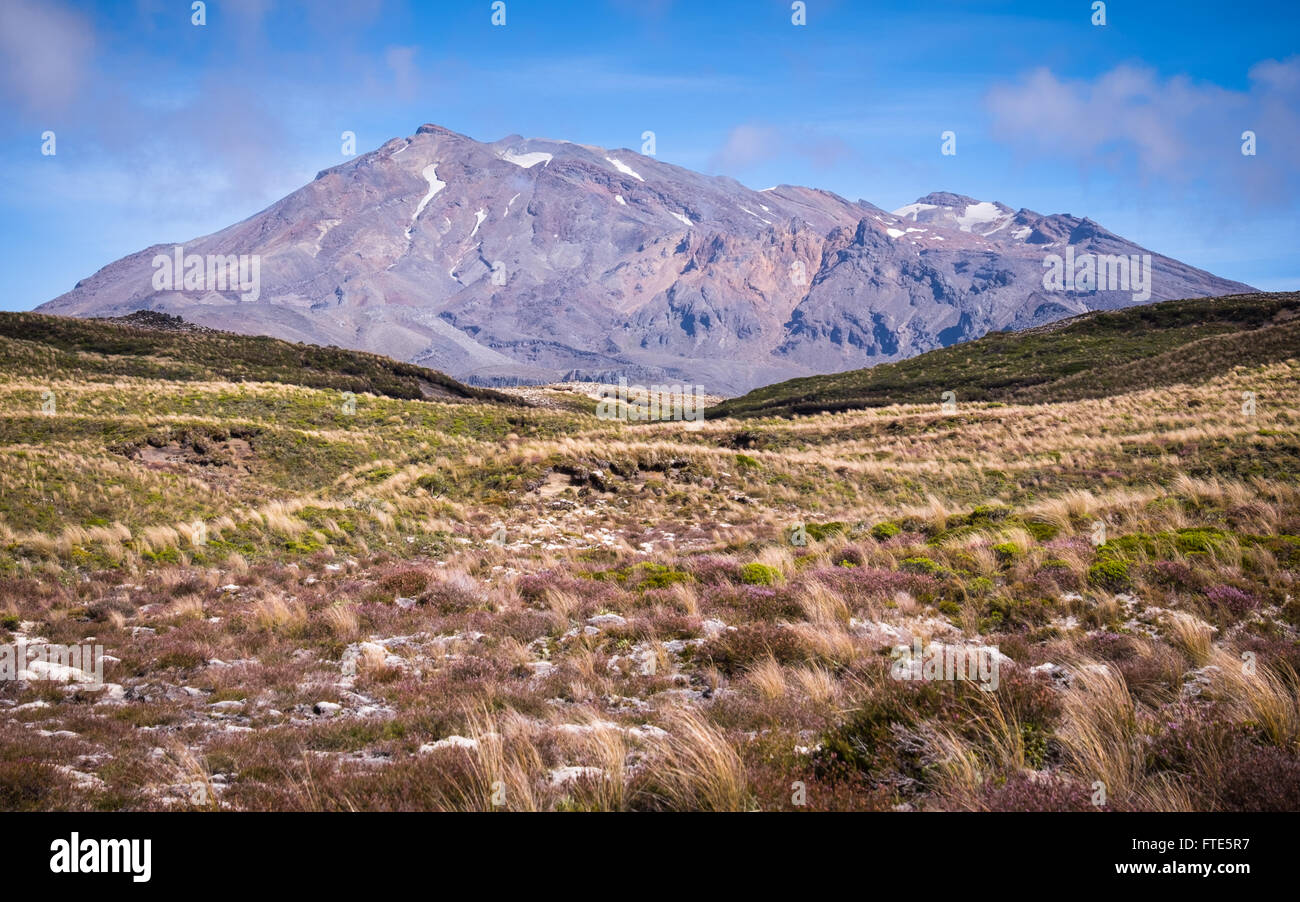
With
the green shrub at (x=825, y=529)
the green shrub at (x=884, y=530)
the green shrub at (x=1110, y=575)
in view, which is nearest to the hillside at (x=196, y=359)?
the green shrub at (x=825, y=529)

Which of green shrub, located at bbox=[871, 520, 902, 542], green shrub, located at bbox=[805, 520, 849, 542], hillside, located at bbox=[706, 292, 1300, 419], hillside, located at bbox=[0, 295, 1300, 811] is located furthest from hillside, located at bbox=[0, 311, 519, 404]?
green shrub, located at bbox=[871, 520, 902, 542]

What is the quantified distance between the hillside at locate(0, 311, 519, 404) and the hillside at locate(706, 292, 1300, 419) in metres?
39.8

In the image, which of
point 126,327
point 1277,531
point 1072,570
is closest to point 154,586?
point 1072,570

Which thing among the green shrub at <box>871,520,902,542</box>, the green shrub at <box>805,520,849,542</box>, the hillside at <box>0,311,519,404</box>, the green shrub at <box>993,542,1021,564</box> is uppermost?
the hillside at <box>0,311,519,404</box>

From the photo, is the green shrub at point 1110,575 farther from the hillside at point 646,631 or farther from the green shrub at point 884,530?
the green shrub at point 884,530

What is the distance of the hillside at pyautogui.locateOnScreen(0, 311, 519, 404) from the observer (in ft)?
162

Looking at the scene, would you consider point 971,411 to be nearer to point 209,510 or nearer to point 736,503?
point 736,503

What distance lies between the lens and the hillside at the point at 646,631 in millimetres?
4574

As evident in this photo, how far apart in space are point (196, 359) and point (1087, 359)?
277 feet

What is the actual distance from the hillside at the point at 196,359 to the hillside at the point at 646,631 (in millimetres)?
28085

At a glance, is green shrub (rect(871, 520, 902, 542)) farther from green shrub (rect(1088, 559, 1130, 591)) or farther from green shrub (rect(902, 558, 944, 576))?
green shrub (rect(1088, 559, 1130, 591))

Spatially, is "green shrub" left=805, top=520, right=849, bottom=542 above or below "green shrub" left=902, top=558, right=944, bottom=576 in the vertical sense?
below

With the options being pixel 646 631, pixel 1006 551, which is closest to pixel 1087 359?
pixel 1006 551

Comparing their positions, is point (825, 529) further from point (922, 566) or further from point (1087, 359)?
point (1087, 359)
